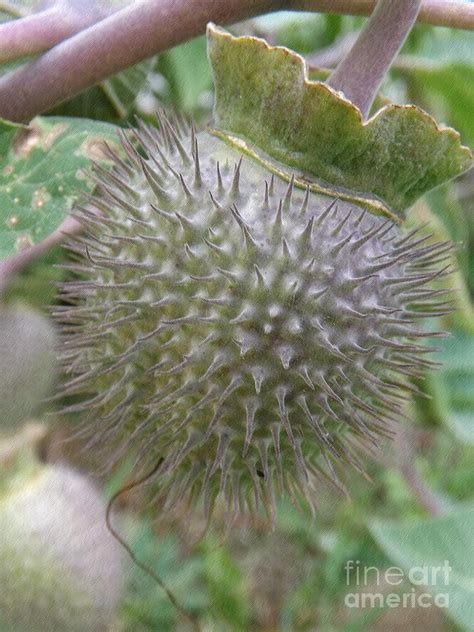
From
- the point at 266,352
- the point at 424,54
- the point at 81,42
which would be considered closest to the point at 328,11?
the point at 81,42

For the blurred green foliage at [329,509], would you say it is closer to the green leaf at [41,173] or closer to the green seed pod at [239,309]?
the green leaf at [41,173]

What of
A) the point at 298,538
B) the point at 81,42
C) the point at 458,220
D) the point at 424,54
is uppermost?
the point at 424,54

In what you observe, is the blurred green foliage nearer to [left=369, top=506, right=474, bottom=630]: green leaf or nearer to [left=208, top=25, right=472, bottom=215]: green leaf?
[left=369, top=506, right=474, bottom=630]: green leaf

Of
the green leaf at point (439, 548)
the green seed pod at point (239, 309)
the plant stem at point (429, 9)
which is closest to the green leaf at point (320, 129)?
the green seed pod at point (239, 309)

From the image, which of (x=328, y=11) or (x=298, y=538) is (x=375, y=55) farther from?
(x=298, y=538)

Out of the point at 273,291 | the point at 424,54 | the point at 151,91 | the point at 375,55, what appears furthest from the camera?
the point at 424,54
